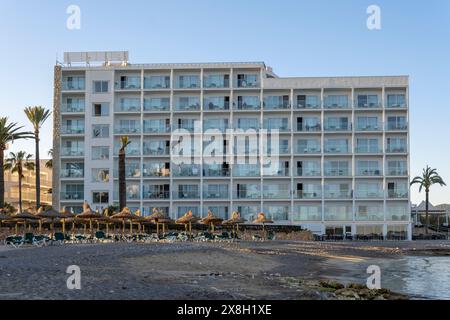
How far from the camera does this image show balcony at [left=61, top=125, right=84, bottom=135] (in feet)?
276

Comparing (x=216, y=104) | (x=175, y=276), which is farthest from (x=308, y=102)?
(x=175, y=276)

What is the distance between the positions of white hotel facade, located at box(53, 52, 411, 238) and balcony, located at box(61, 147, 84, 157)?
163 mm

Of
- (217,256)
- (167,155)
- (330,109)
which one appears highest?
(330,109)

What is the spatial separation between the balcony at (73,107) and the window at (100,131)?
2.84 metres

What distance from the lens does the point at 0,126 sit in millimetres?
69312

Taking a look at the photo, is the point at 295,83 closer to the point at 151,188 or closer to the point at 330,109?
the point at 330,109

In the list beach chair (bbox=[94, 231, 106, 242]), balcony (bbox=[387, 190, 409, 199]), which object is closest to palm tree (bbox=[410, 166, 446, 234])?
balcony (bbox=[387, 190, 409, 199])

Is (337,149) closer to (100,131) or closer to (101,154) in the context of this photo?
(101,154)

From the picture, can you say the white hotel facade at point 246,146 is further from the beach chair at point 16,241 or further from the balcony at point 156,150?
the beach chair at point 16,241

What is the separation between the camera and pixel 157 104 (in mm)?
83875

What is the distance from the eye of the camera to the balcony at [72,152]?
83688mm
